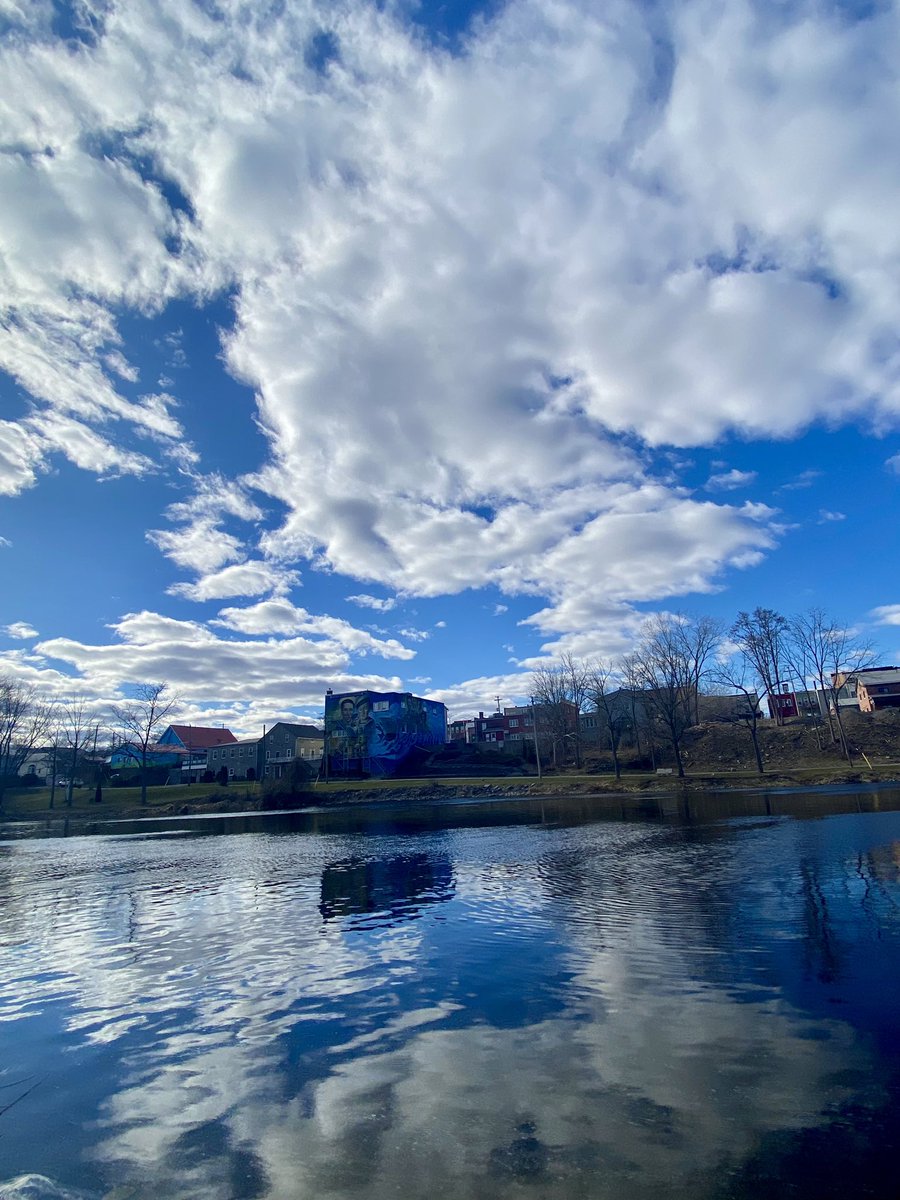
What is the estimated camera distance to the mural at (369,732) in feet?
345

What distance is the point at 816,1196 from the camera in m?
4.59

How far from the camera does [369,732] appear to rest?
106m

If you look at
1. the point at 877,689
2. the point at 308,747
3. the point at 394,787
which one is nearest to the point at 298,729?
the point at 308,747

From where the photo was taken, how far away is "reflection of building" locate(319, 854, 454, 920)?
16.1 metres

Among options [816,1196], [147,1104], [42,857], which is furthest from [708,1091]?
[42,857]

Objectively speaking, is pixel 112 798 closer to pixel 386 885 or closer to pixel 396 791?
pixel 396 791

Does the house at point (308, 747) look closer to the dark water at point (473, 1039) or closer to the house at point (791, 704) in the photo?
the house at point (791, 704)

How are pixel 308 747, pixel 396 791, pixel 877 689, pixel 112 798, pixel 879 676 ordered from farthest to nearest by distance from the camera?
pixel 308 747 < pixel 879 676 < pixel 877 689 < pixel 112 798 < pixel 396 791

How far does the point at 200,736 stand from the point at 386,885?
142343mm

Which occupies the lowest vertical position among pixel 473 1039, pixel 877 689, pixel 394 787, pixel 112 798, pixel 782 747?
pixel 473 1039

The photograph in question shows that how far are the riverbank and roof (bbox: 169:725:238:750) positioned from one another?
5012cm

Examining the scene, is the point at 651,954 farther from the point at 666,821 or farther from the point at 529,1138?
the point at 666,821

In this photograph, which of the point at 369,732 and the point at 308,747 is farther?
the point at 308,747

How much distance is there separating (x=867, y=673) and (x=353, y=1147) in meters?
129
